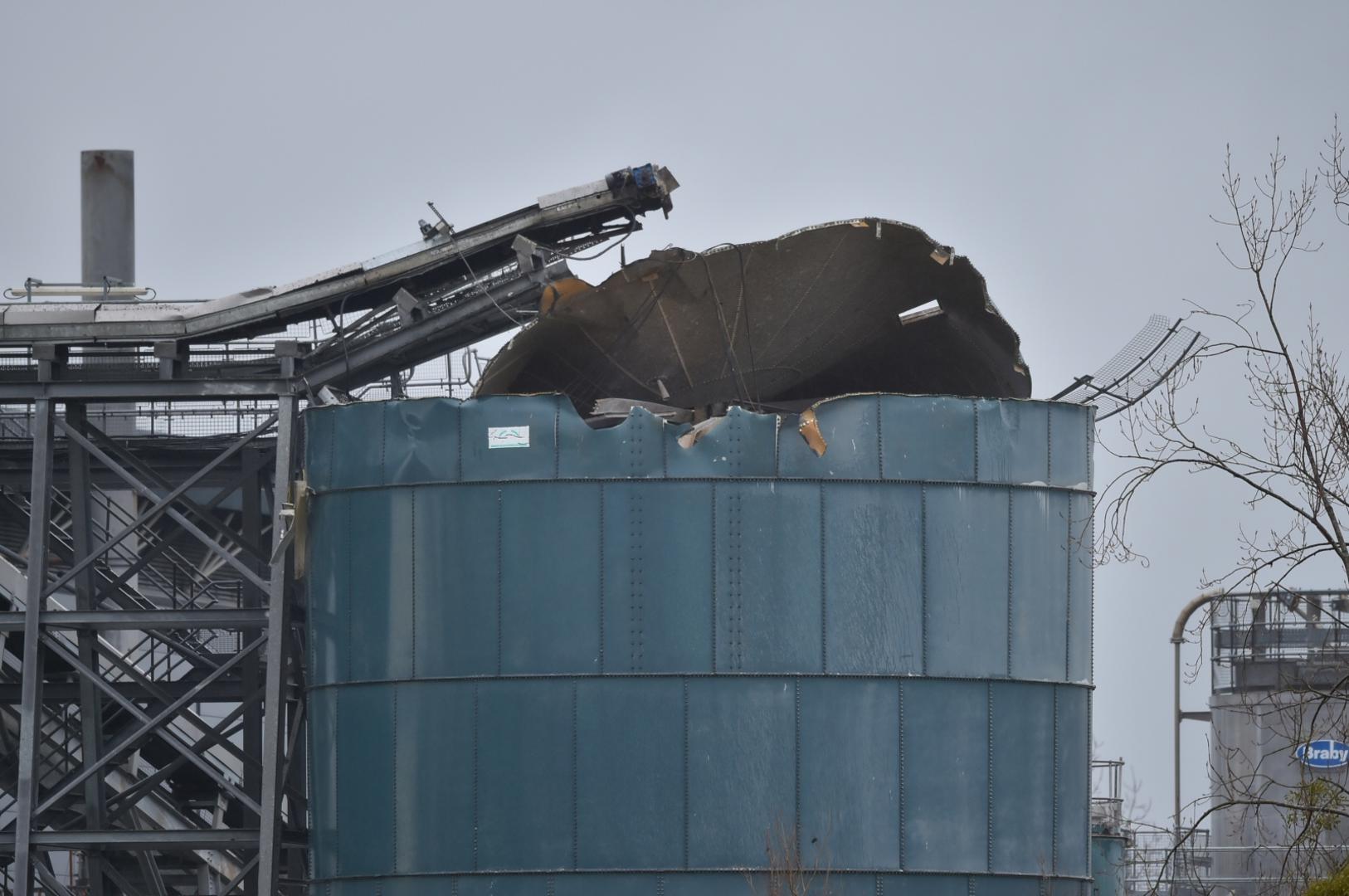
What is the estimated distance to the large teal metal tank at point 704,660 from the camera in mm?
30719

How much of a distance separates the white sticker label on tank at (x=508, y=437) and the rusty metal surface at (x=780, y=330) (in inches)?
69.1

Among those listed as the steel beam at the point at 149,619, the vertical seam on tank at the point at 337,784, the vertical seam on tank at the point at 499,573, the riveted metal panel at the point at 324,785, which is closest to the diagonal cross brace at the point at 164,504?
the steel beam at the point at 149,619

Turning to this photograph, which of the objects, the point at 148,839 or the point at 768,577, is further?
the point at 148,839

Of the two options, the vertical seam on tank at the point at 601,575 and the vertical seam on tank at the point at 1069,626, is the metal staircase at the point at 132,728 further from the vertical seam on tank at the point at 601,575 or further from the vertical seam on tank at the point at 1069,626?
the vertical seam on tank at the point at 1069,626

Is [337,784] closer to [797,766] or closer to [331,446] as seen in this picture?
[331,446]

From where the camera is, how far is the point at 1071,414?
33344 millimetres

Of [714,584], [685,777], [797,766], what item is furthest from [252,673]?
[797,766]

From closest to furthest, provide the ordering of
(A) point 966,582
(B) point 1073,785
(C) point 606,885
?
1. (C) point 606,885
2. (A) point 966,582
3. (B) point 1073,785

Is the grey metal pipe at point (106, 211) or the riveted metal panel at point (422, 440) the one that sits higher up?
the grey metal pipe at point (106, 211)

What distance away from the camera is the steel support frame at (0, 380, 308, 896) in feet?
109

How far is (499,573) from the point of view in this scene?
31625mm

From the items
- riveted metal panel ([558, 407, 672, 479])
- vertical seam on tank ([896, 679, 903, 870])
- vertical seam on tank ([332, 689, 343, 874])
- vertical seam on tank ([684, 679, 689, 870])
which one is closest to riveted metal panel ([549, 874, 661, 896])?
vertical seam on tank ([684, 679, 689, 870])

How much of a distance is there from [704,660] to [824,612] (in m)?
1.92

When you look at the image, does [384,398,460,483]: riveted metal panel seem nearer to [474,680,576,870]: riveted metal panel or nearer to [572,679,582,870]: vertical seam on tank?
[474,680,576,870]: riveted metal panel
